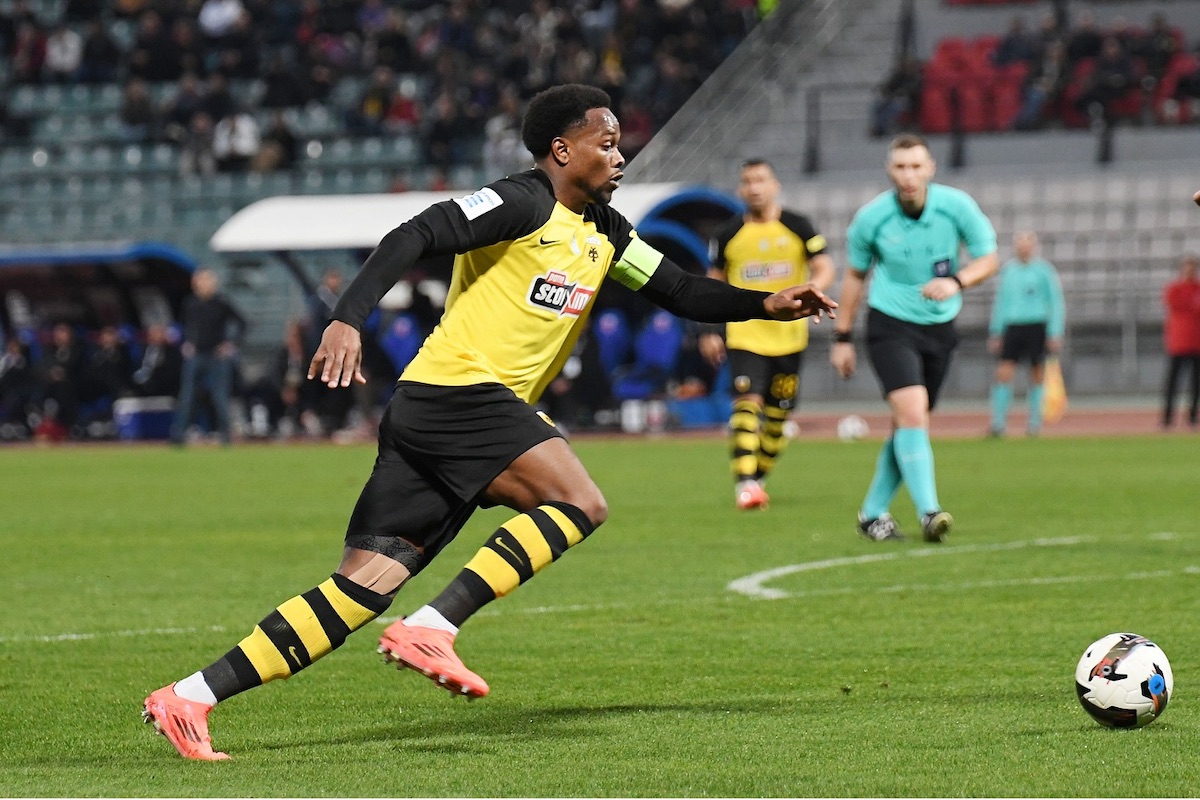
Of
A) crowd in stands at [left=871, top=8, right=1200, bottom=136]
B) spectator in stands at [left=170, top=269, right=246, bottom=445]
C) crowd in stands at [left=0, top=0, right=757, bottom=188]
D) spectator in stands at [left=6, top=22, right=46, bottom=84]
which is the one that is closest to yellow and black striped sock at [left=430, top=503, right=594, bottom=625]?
spectator in stands at [left=170, top=269, right=246, bottom=445]

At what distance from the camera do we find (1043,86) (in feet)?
103

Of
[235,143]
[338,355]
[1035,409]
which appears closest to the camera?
[338,355]

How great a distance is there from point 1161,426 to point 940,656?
18889 millimetres

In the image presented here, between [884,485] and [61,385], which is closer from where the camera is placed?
[884,485]

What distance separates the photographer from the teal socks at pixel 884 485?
11.6m

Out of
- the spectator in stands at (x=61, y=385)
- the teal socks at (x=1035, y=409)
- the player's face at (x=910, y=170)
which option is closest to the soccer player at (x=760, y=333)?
the player's face at (x=910, y=170)

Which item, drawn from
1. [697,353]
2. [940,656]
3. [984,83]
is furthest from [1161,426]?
[940,656]

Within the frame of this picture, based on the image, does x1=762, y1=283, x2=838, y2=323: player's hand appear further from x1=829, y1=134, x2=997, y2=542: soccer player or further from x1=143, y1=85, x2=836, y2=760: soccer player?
x1=829, y1=134, x2=997, y2=542: soccer player

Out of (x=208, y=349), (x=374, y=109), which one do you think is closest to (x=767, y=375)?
(x=208, y=349)

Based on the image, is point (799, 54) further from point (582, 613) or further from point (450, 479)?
point (450, 479)

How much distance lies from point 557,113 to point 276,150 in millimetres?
28305

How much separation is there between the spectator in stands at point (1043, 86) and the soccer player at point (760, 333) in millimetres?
18026

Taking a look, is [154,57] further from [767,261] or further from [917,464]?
[917,464]

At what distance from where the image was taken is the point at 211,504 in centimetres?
1586
